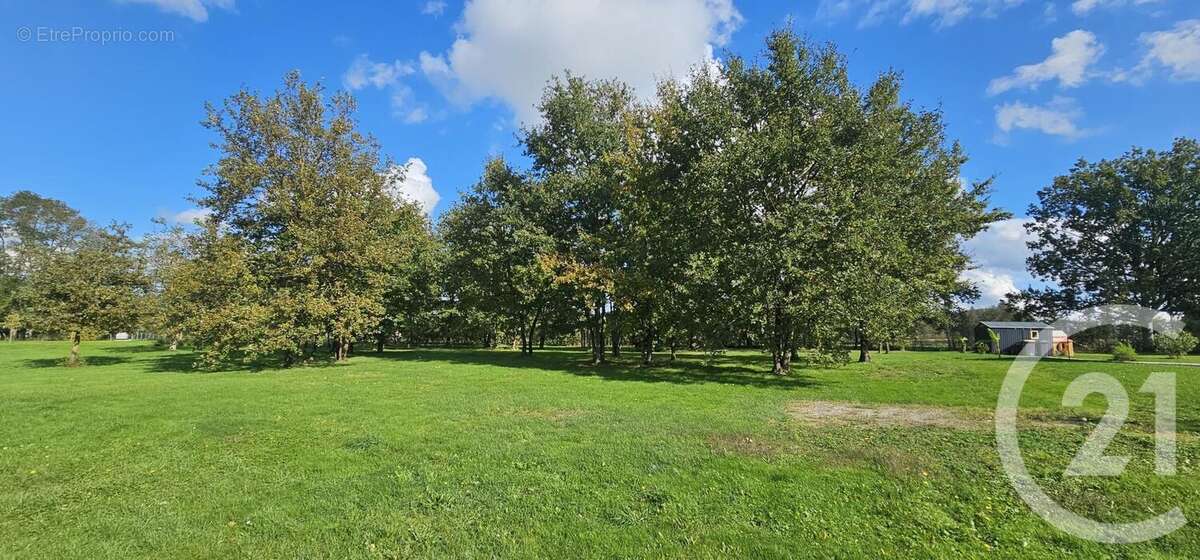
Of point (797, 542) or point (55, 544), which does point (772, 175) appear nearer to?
point (797, 542)

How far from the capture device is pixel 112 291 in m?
26.4

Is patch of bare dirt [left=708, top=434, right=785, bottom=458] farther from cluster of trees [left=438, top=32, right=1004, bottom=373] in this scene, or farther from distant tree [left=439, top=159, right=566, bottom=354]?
distant tree [left=439, top=159, right=566, bottom=354]

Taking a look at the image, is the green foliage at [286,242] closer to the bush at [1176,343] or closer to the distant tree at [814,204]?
the distant tree at [814,204]

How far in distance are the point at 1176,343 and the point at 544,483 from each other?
36.0 m

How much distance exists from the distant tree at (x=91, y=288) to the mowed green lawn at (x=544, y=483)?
1891 cm

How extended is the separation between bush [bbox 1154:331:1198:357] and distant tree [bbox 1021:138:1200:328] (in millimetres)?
18570

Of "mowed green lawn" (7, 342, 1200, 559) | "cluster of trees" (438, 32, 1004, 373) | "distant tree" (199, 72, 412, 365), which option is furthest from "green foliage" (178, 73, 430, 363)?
"mowed green lawn" (7, 342, 1200, 559)

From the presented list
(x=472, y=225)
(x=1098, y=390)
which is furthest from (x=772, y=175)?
(x=472, y=225)

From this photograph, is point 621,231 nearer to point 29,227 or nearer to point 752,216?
point 752,216

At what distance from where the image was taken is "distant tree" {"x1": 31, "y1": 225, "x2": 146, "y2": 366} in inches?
996

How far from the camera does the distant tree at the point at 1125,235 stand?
40.0 meters

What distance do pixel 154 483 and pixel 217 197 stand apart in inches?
994

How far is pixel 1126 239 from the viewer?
1682 inches

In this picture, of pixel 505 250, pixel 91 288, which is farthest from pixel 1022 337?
pixel 91 288
